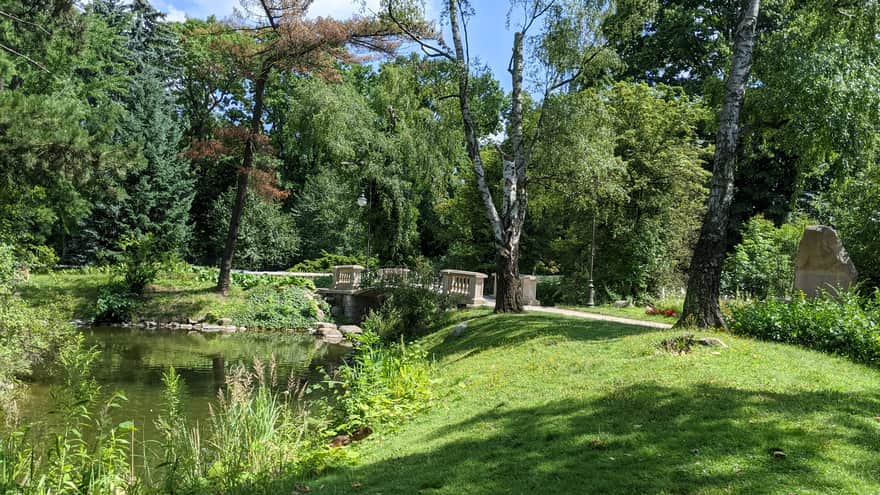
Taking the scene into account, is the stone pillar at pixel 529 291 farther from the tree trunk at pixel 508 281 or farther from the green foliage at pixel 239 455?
the green foliage at pixel 239 455

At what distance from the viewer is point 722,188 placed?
9.51 meters

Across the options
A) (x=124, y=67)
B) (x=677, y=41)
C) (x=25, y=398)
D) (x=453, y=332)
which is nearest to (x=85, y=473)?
(x=25, y=398)

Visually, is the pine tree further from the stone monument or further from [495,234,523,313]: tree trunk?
the stone monument

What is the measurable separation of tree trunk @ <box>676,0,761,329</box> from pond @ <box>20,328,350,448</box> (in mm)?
6705

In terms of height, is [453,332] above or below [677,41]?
below

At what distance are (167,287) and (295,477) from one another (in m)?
21.0

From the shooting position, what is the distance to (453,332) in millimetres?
14773

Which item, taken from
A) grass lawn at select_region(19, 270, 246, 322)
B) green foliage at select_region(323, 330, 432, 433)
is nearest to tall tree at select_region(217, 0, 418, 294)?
grass lawn at select_region(19, 270, 246, 322)

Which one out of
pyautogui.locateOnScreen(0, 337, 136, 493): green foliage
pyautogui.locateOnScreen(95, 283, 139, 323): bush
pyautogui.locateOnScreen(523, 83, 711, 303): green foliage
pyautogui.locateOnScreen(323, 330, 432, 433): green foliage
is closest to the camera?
pyautogui.locateOnScreen(0, 337, 136, 493): green foliage

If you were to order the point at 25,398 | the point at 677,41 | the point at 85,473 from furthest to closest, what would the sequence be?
the point at 677,41
the point at 25,398
the point at 85,473

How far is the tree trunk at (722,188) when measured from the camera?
9492mm

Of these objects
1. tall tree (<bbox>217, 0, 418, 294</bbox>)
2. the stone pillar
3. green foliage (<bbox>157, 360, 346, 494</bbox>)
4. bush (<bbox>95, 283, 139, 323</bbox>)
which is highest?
tall tree (<bbox>217, 0, 418, 294</bbox>)

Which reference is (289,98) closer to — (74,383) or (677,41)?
(677,41)

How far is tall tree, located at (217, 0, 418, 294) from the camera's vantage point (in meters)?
21.7
